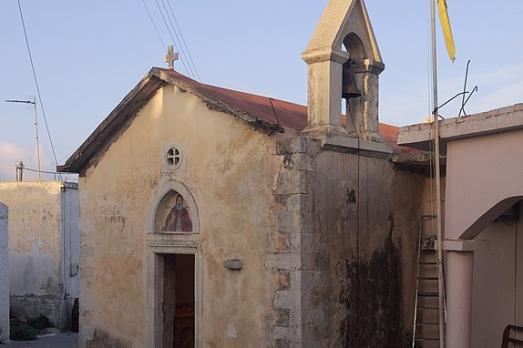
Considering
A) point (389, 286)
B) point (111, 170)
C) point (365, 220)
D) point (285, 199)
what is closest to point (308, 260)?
point (285, 199)

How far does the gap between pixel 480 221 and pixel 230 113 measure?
13.6 ft

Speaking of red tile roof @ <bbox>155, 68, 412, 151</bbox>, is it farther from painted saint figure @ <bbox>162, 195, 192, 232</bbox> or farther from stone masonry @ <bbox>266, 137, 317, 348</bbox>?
painted saint figure @ <bbox>162, 195, 192, 232</bbox>

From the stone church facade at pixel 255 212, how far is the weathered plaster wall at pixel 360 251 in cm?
3

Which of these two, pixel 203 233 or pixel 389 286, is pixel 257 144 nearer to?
pixel 203 233

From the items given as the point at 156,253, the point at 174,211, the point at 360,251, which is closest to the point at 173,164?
the point at 174,211

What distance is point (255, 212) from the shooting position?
1019 centimetres

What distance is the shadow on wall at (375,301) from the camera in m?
10.6

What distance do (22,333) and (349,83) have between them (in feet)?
35.3

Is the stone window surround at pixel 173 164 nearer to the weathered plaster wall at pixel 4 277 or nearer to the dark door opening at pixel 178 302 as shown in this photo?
the dark door opening at pixel 178 302

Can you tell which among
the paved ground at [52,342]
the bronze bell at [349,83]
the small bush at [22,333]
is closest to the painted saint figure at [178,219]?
the bronze bell at [349,83]

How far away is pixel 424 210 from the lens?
1243 centimetres

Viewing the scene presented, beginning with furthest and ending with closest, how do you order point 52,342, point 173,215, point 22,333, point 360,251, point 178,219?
point 22,333 → point 52,342 → point 173,215 → point 178,219 → point 360,251

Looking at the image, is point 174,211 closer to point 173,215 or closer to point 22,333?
point 173,215

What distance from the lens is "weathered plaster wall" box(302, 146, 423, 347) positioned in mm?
10000
